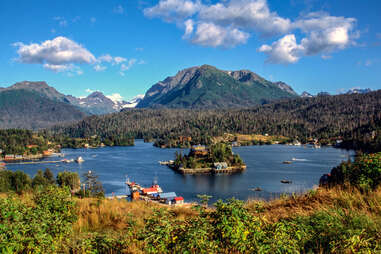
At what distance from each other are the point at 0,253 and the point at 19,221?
0.81 meters

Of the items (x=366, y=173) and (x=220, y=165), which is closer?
(x=366, y=173)

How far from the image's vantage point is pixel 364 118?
6250 inches

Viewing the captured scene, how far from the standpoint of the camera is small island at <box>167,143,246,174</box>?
69062 mm

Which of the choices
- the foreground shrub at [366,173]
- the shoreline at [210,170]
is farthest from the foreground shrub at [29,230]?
the shoreline at [210,170]

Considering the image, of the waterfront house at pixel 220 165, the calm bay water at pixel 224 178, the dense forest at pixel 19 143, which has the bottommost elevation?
the calm bay water at pixel 224 178

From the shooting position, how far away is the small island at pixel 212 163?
6906cm

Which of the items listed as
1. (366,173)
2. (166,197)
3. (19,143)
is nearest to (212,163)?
(166,197)

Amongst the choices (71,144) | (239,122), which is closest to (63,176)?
(71,144)

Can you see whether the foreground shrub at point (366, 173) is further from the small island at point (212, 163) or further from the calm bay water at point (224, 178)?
the small island at point (212, 163)

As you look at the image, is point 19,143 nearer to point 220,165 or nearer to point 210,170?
point 210,170

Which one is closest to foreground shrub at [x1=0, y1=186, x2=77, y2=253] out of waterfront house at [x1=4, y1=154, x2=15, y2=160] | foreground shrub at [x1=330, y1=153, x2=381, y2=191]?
foreground shrub at [x1=330, y1=153, x2=381, y2=191]

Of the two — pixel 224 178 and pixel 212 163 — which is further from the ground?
pixel 212 163

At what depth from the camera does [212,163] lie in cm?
7288

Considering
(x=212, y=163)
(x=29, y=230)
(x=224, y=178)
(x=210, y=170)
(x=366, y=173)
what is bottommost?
(x=224, y=178)
